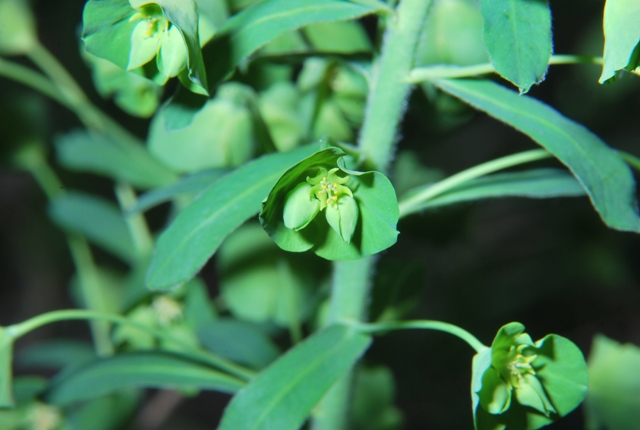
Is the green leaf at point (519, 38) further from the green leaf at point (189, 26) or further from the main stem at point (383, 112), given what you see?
the green leaf at point (189, 26)

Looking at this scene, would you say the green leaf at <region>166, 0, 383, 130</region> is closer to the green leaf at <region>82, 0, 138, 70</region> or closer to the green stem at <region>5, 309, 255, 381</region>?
the green leaf at <region>82, 0, 138, 70</region>

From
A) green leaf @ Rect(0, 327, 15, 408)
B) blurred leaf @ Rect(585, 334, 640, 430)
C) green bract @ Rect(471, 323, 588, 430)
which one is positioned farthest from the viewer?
blurred leaf @ Rect(585, 334, 640, 430)

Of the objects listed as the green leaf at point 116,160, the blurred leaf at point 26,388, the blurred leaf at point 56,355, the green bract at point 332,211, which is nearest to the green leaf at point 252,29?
the green bract at point 332,211

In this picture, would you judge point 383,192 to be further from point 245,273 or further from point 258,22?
point 245,273

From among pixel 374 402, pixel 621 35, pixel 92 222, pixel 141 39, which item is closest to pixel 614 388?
pixel 374 402

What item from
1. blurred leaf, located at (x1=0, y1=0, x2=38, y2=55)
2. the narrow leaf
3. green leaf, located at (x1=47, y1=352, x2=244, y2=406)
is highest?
blurred leaf, located at (x1=0, y1=0, x2=38, y2=55)

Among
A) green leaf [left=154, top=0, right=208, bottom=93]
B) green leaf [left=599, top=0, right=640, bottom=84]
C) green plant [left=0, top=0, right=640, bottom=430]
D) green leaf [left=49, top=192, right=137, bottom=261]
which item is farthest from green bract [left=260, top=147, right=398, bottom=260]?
green leaf [left=49, top=192, right=137, bottom=261]

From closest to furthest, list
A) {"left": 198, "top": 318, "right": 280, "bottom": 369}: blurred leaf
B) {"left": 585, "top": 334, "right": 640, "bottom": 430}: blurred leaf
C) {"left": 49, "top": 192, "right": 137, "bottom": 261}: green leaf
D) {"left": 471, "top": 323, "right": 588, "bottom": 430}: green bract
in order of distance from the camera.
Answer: {"left": 471, "top": 323, "right": 588, "bottom": 430}: green bract < {"left": 585, "top": 334, "right": 640, "bottom": 430}: blurred leaf < {"left": 198, "top": 318, "right": 280, "bottom": 369}: blurred leaf < {"left": 49, "top": 192, "right": 137, "bottom": 261}: green leaf
